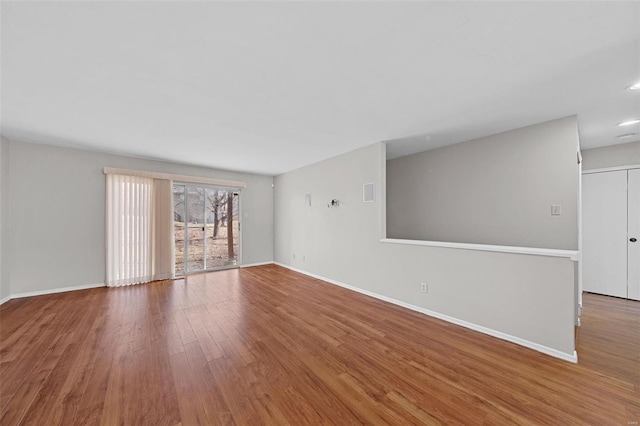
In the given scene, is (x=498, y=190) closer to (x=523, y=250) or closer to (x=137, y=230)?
(x=523, y=250)

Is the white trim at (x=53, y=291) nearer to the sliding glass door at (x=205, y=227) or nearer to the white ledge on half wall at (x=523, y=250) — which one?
the sliding glass door at (x=205, y=227)

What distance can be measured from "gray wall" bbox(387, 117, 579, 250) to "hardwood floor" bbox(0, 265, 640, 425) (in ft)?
4.33

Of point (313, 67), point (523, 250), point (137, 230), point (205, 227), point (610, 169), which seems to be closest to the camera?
point (313, 67)

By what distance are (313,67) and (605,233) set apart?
547cm

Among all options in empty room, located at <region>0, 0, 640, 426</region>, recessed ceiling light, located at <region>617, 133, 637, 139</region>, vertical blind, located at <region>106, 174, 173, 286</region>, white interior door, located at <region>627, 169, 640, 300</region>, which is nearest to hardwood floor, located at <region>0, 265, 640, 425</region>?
empty room, located at <region>0, 0, 640, 426</region>

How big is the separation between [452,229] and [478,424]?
303 cm

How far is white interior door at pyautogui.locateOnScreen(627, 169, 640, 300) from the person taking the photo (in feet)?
11.5

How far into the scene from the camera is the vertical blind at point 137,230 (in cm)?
428

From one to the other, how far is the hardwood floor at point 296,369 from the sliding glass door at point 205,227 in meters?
2.07

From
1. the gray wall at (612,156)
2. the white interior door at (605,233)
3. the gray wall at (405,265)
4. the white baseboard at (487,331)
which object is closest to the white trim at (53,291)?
the gray wall at (405,265)

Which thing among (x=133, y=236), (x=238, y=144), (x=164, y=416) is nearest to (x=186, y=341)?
(x=164, y=416)

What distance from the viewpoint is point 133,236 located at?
14.6 feet

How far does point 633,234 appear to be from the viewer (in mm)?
3549

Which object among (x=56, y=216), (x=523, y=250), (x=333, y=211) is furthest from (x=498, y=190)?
(x=56, y=216)
